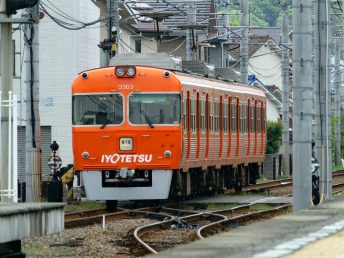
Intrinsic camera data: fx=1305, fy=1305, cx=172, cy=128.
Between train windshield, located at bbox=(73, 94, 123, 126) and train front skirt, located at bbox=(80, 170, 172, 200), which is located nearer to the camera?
train front skirt, located at bbox=(80, 170, 172, 200)

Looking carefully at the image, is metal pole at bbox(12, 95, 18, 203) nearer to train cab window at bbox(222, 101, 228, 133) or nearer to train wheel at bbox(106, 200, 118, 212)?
train wheel at bbox(106, 200, 118, 212)

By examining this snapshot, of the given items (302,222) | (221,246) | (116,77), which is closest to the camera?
(221,246)

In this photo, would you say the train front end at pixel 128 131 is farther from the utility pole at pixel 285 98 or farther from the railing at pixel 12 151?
the utility pole at pixel 285 98

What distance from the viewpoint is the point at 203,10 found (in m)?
65.8

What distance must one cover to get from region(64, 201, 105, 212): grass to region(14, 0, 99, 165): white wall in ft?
32.6

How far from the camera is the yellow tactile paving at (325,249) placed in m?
7.84

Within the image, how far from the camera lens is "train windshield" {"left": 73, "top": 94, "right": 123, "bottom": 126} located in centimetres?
2795

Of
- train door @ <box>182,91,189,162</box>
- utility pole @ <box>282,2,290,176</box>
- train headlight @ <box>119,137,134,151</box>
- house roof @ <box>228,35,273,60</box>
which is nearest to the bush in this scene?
utility pole @ <box>282,2,290,176</box>

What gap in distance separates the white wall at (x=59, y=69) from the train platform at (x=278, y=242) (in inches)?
1248

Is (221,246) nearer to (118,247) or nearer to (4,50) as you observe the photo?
(4,50)

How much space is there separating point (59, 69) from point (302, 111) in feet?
71.1

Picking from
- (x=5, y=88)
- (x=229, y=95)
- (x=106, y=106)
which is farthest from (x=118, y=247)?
(x=229, y=95)

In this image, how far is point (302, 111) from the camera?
21.5 metres

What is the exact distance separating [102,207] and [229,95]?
6025 mm
